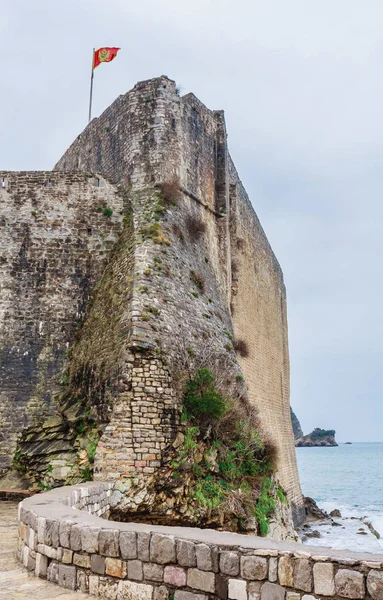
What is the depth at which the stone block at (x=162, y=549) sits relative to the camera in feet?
13.9

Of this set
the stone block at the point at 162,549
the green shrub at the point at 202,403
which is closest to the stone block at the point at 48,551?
the stone block at the point at 162,549

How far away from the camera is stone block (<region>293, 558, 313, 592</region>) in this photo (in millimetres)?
3662

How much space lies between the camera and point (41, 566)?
5.09m

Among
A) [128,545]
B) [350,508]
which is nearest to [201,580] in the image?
[128,545]

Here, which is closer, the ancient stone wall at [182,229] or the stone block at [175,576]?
the stone block at [175,576]

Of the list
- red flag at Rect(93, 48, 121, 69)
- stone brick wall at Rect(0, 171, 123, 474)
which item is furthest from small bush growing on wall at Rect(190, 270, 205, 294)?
red flag at Rect(93, 48, 121, 69)

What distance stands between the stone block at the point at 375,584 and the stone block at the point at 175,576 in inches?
54.7

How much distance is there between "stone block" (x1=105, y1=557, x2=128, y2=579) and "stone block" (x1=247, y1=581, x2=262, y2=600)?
108 cm

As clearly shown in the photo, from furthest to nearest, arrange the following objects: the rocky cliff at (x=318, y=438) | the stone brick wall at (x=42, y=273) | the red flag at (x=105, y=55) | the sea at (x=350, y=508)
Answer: the rocky cliff at (x=318, y=438) < the sea at (x=350, y=508) < the red flag at (x=105, y=55) < the stone brick wall at (x=42, y=273)

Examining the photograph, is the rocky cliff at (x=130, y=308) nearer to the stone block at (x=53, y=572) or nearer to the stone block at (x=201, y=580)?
the stone block at (x=53, y=572)

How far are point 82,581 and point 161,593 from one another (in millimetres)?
802

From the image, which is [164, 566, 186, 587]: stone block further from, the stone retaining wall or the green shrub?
the green shrub

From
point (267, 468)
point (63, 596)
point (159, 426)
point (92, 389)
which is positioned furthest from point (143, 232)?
point (63, 596)

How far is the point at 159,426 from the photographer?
9.97 metres
